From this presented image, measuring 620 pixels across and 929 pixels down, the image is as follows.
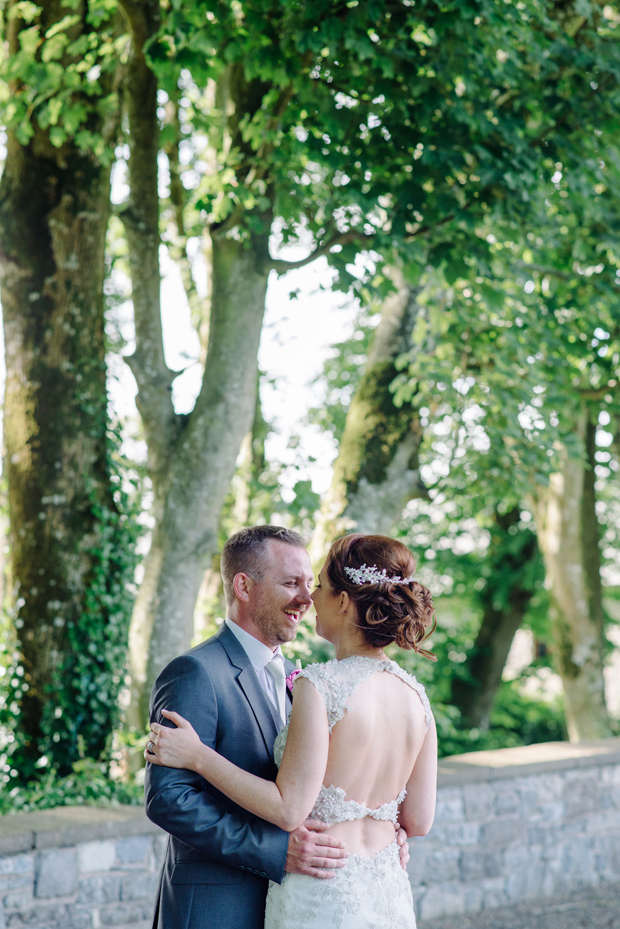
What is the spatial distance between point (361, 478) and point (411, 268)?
212cm

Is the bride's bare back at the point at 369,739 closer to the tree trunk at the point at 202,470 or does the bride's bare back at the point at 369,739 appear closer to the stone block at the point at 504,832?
the tree trunk at the point at 202,470

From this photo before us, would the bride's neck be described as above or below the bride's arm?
above

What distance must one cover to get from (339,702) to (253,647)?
36cm

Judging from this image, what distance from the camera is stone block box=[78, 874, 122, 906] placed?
4.29m

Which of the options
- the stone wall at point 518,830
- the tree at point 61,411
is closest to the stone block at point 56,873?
the tree at point 61,411

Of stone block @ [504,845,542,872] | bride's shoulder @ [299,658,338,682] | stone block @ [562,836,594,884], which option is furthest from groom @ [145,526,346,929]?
stone block @ [562,836,594,884]

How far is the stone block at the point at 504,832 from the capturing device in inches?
231

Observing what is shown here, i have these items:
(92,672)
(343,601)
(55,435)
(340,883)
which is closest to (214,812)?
(340,883)

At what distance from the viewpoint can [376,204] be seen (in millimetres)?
5184

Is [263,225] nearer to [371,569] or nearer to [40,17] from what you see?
[40,17]

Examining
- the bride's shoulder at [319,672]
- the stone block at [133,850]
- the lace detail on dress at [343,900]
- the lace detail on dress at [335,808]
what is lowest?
the stone block at [133,850]

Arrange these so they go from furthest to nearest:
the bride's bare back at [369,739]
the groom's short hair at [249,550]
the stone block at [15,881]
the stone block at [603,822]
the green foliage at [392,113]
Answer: the stone block at [603,822] → the green foliage at [392,113] → the stone block at [15,881] → the groom's short hair at [249,550] → the bride's bare back at [369,739]

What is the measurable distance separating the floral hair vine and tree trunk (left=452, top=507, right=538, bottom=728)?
11476 mm

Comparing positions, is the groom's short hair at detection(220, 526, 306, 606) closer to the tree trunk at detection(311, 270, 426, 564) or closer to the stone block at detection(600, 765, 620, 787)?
the tree trunk at detection(311, 270, 426, 564)
